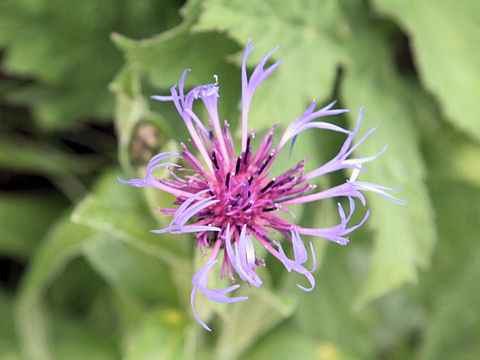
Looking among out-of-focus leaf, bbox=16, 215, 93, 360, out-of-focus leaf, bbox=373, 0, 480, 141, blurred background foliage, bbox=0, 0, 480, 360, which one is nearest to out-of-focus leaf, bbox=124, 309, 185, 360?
blurred background foliage, bbox=0, 0, 480, 360

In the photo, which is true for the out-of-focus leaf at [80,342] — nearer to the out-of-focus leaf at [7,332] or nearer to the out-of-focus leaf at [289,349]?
the out-of-focus leaf at [7,332]

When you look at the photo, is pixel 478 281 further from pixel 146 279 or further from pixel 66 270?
pixel 66 270

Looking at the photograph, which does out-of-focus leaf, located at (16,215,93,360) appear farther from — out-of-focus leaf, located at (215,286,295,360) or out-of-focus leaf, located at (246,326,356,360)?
out-of-focus leaf, located at (246,326,356,360)

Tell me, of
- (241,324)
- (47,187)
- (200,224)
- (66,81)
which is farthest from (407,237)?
(47,187)

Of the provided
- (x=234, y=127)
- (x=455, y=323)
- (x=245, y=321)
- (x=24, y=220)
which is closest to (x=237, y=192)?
(x=234, y=127)

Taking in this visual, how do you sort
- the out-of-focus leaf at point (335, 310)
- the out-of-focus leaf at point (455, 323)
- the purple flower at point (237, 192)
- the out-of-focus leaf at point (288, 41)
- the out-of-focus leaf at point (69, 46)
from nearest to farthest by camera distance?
1. the purple flower at point (237, 192)
2. the out-of-focus leaf at point (288, 41)
3. the out-of-focus leaf at point (69, 46)
4. the out-of-focus leaf at point (335, 310)
5. the out-of-focus leaf at point (455, 323)

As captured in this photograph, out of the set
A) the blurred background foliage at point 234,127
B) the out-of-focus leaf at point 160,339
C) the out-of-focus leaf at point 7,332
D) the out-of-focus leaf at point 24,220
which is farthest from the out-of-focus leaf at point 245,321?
the out-of-focus leaf at point 24,220
